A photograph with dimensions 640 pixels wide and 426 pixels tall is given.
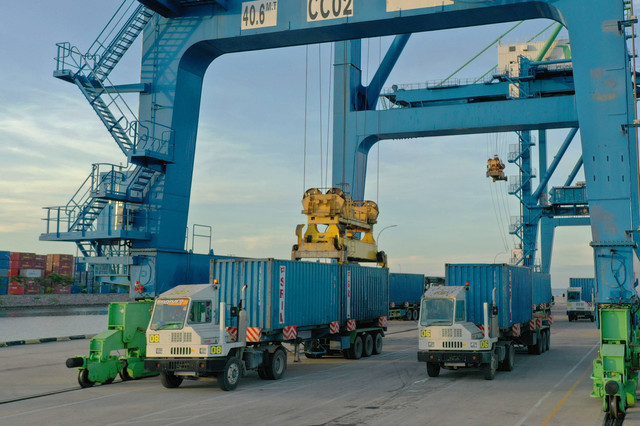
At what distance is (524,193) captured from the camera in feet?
184

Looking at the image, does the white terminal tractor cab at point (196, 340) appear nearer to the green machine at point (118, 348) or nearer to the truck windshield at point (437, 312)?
the green machine at point (118, 348)

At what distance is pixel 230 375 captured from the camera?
53.2 ft

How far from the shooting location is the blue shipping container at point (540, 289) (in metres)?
26.4

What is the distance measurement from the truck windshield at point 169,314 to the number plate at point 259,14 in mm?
12723

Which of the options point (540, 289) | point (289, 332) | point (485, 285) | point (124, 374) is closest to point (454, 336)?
point (485, 285)

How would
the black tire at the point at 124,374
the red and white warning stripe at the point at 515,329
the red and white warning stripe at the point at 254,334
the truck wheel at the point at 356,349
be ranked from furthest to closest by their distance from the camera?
1. the truck wheel at the point at 356,349
2. the red and white warning stripe at the point at 515,329
3. the black tire at the point at 124,374
4. the red and white warning stripe at the point at 254,334

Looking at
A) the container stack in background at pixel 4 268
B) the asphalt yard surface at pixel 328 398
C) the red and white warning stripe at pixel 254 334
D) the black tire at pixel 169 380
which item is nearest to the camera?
the asphalt yard surface at pixel 328 398

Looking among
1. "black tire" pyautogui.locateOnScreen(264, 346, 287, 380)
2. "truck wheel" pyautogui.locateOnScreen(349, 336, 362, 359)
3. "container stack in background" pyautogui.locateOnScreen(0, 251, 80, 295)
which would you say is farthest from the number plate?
"container stack in background" pyautogui.locateOnScreen(0, 251, 80, 295)

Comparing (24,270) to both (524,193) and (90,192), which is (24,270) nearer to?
(524,193)

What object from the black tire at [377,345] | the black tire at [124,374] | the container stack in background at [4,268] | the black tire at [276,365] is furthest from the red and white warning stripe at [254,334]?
the container stack in background at [4,268]

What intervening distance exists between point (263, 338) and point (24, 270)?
96244mm

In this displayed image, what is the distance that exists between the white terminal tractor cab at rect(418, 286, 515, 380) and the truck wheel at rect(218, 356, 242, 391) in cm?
506

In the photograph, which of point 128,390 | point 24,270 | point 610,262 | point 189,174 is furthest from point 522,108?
point 24,270

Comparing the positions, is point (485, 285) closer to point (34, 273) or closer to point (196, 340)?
point (196, 340)
